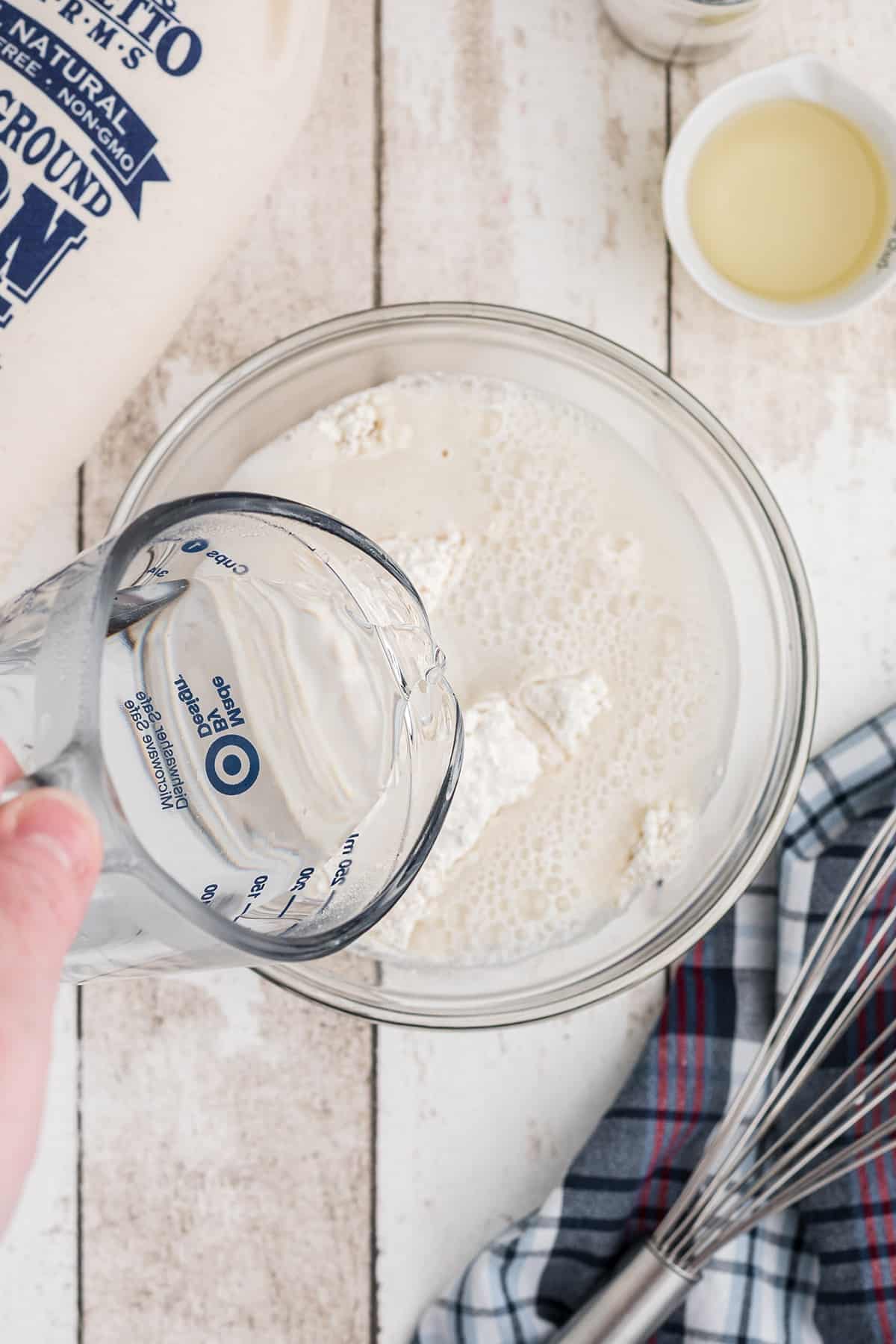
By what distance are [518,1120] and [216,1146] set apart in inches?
7.2

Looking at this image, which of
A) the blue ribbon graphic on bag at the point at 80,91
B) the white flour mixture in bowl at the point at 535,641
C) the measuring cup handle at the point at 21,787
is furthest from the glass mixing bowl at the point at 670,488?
the measuring cup handle at the point at 21,787

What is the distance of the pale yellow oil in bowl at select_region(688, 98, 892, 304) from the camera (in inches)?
28.4

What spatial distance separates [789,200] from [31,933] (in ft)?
2.03

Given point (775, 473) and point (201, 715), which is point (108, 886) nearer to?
point (201, 715)

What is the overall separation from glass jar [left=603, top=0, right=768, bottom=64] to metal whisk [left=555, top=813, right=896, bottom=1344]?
1.52 ft

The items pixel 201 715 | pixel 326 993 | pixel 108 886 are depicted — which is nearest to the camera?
pixel 108 886

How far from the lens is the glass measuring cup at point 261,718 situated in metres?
0.48

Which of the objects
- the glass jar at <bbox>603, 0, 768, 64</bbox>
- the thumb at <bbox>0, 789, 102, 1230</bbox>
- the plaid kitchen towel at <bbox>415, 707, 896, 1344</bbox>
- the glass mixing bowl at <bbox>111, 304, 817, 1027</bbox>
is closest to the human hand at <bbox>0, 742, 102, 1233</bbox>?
the thumb at <bbox>0, 789, 102, 1230</bbox>

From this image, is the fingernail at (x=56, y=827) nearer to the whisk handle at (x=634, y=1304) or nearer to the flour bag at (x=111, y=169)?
the flour bag at (x=111, y=169)

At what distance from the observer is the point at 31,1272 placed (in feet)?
2.45

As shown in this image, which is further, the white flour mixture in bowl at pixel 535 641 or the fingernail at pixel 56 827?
the white flour mixture in bowl at pixel 535 641

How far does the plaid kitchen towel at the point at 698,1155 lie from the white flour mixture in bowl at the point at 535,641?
0.09 meters

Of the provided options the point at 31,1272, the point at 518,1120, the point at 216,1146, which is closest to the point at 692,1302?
the point at 518,1120

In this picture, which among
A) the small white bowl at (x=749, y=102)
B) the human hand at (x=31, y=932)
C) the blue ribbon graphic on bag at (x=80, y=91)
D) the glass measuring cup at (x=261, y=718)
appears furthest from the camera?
the small white bowl at (x=749, y=102)
